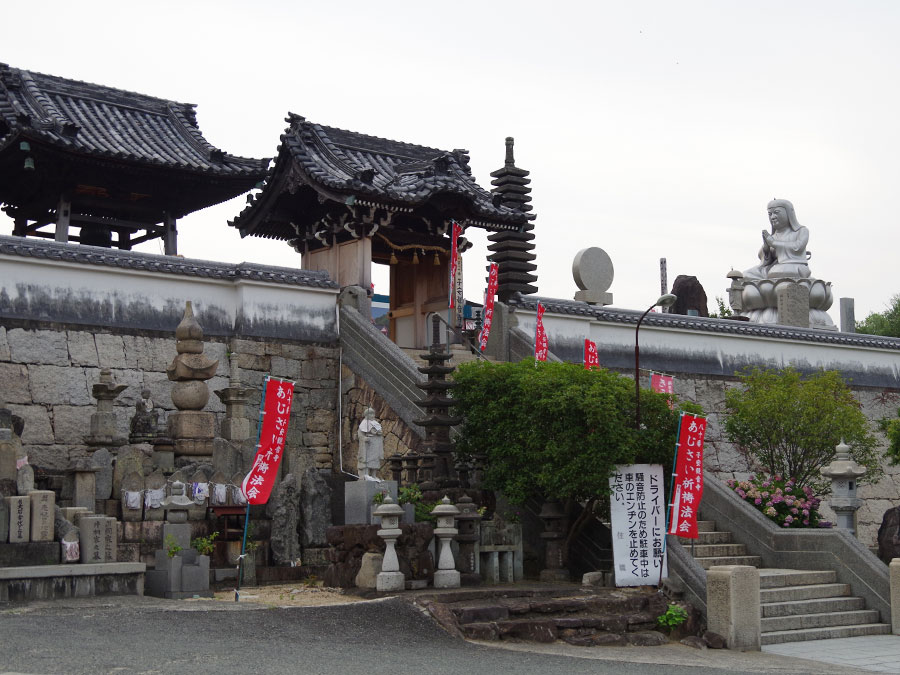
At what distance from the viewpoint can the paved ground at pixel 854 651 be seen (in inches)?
495

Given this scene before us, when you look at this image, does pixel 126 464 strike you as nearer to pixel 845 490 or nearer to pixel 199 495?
pixel 199 495

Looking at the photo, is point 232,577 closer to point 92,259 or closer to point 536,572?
point 536,572

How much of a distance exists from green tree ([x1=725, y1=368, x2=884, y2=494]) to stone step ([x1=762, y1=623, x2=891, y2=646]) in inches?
198

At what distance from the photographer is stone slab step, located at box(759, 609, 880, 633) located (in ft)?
46.9

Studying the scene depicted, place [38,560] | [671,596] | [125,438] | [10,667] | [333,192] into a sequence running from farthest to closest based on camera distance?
[333,192]
[125,438]
[671,596]
[38,560]
[10,667]

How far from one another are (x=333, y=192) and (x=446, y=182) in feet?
7.28

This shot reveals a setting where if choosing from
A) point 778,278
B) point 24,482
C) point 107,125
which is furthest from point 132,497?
point 778,278

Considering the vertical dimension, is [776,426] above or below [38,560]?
above

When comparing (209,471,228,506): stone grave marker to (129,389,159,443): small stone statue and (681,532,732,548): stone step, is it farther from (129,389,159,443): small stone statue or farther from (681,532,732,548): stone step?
(681,532,732,548): stone step

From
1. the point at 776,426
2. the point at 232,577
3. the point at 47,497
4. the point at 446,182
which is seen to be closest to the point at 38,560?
the point at 47,497

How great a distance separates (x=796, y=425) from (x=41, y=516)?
509 inches

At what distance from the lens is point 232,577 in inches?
599

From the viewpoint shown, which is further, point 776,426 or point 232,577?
point 776,426

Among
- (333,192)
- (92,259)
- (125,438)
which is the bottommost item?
(125,438)
